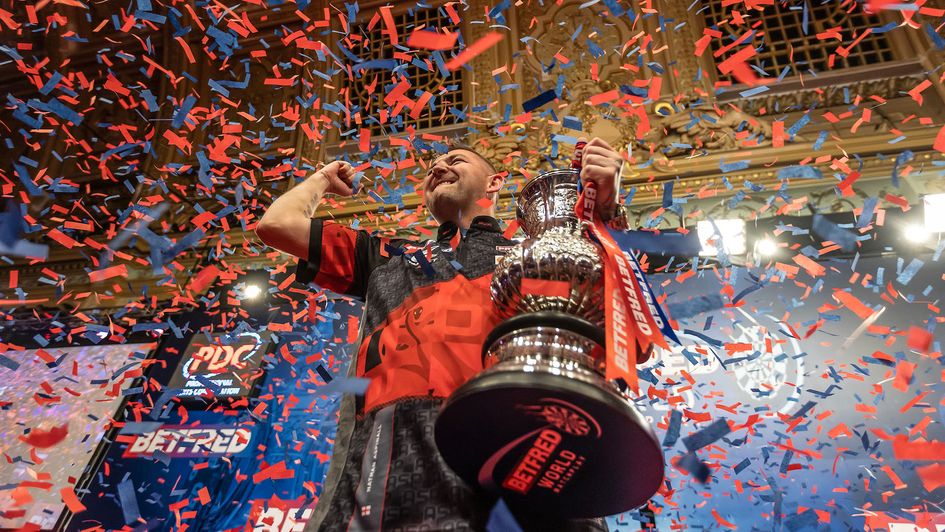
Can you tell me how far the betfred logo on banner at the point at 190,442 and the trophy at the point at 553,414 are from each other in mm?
3067

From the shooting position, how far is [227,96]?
6078mm

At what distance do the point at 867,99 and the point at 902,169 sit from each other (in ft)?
2.68

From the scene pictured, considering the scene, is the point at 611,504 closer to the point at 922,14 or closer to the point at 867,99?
the point at 867,99

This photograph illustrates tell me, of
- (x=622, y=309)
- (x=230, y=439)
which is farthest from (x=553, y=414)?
(x=230, y=439)

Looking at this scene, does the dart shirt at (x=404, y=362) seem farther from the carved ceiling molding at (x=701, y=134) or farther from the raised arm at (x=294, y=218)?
the carved ceiling molding at (x=701, y=134)

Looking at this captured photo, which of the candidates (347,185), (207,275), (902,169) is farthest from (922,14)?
(207,275)

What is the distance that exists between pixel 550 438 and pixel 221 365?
3766 mm

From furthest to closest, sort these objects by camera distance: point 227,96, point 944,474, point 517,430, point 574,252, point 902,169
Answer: point 227,96 < point 902,169 < point 944,474 < point 574,252 < point 517,430

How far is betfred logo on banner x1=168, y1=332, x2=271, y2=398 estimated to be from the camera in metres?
3.80

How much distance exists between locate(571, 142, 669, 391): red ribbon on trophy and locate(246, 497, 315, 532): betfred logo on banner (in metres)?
2.58

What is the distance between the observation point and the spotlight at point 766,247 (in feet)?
12.5

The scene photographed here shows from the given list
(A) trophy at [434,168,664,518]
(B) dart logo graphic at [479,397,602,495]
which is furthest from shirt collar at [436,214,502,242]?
(B) dart logo graphic at [479,397,602,495]

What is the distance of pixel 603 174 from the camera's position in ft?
3.74

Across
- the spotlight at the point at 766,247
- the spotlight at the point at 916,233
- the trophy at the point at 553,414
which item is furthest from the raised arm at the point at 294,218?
the spotlight at the point at 916,233
